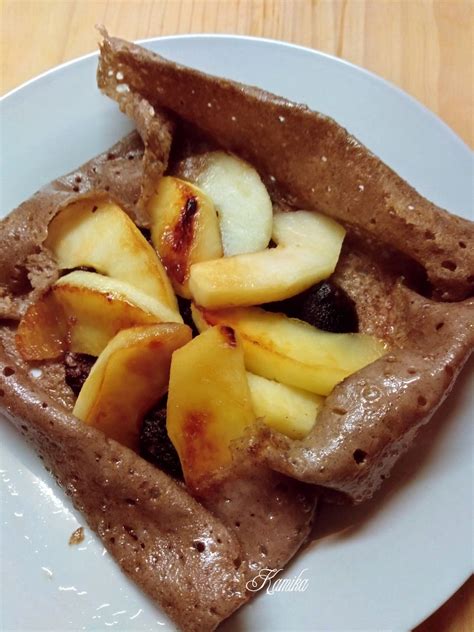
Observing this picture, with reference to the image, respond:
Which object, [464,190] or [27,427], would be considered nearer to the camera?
[27,427]

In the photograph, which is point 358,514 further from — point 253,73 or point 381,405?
point 253,73

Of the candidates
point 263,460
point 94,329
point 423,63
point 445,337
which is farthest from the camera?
point 423,63

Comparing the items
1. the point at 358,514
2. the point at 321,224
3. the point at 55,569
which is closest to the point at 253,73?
the point at 321,224

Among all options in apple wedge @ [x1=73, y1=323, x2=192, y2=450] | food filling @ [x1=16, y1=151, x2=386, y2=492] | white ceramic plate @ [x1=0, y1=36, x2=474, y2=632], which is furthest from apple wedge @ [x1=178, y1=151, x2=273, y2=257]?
white ceramic plate @ [x1=0, y1=36, x2=474, y2=632]

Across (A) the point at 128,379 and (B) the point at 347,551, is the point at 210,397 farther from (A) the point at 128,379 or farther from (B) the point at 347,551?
(B) the point at 347,551

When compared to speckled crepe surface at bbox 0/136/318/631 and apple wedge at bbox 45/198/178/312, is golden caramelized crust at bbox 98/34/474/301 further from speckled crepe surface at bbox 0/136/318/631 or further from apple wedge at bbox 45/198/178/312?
speckled crepe surface at bbox 0/136/318/631

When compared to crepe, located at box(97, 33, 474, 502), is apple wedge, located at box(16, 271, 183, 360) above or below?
below
